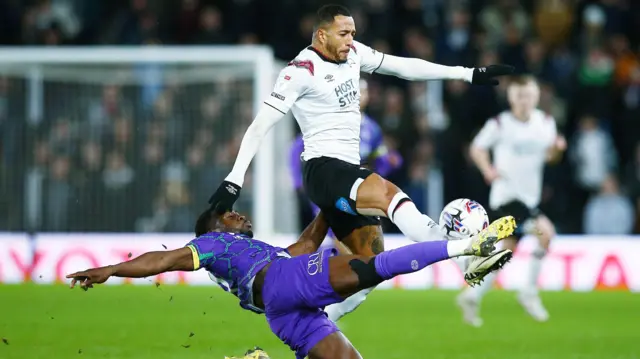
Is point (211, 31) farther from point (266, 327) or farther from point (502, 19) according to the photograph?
point (266, 327)

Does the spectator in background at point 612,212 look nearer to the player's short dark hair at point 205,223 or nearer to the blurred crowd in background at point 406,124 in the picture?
the blurred crowd in background at point 406,124

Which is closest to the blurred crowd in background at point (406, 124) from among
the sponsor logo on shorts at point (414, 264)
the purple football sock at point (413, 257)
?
the purple football sock at point (413, 257)

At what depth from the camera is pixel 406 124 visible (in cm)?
1719

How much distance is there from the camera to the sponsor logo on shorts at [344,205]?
801 centimetres

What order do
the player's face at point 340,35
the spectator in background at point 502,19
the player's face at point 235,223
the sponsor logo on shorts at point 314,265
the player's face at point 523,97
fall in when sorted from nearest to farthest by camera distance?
1. the sponsor logo on shorts at point 314,265
2. the player's face at point 235,223
3. the player's face at point 340,35
4. the player's face at point 523,97
5. the spectator in background at point 502,19

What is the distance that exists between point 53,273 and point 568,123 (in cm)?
745

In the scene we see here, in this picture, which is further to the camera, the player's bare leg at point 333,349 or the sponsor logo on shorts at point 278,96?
the sponsor logo on shorts at point 278,96

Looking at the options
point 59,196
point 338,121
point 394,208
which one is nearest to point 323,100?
point 338,121

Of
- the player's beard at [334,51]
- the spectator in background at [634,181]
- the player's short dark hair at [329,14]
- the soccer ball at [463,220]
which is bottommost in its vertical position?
the spectator in background at [634,181]

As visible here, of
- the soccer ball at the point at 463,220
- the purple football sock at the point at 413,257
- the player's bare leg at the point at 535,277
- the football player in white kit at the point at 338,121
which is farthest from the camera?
the player's bare leg at the point at 535,277

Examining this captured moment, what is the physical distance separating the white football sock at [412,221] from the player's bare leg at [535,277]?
475 cm

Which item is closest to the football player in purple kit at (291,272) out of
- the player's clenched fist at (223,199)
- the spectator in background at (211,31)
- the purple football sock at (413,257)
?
the purple football sock at (413,257)

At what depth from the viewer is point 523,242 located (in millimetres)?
16406

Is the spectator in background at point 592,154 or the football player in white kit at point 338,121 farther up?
the football player in white kit at point 338,121
